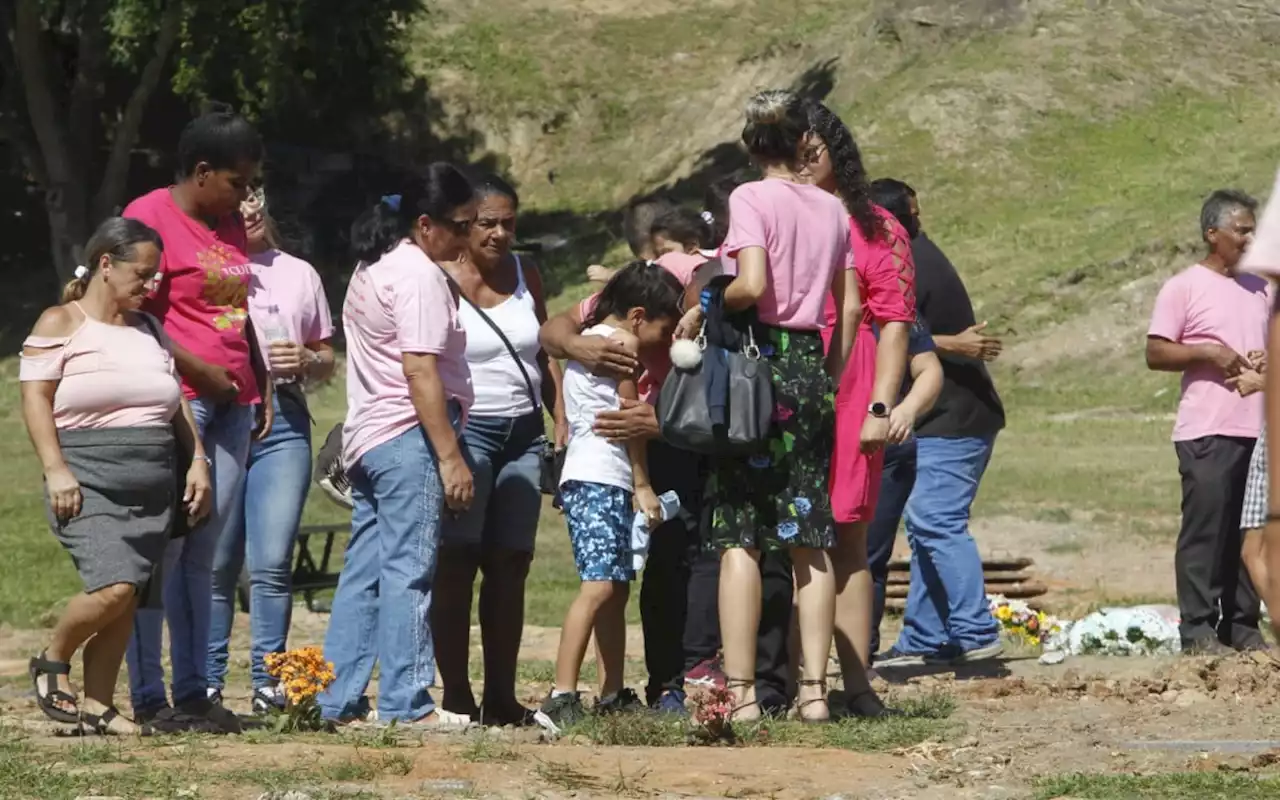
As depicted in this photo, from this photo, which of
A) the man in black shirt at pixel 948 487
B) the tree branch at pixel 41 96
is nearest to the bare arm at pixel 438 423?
the man in black shirt at pixel 948 487

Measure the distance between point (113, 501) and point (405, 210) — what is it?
1329 mm

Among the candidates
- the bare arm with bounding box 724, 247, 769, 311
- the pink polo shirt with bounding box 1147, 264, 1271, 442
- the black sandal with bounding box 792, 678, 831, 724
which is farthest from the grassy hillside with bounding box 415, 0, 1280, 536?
the bare arm with bounding box 724, 247, 769, 311

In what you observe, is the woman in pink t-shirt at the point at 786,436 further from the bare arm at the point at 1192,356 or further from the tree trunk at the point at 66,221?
the tree trunk at the point at 66,221

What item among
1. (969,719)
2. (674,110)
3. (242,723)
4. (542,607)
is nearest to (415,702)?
(242,723)

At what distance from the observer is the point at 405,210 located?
7.48 meters

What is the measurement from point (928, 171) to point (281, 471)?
78.6ft

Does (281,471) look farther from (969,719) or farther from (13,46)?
(13,46)

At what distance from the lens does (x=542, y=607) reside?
504 inches

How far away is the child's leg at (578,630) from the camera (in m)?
7.62

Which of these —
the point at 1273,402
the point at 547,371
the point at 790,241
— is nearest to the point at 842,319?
the point at 790,241

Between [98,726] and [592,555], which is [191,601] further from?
[592,555]

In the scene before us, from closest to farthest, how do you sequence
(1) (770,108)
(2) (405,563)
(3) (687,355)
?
(3) (687,355)
(1) (770,108)
(2) (405,563)

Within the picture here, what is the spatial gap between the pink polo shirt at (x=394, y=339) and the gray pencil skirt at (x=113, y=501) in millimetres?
714

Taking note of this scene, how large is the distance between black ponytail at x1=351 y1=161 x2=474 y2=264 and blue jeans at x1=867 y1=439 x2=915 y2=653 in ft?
7.54
